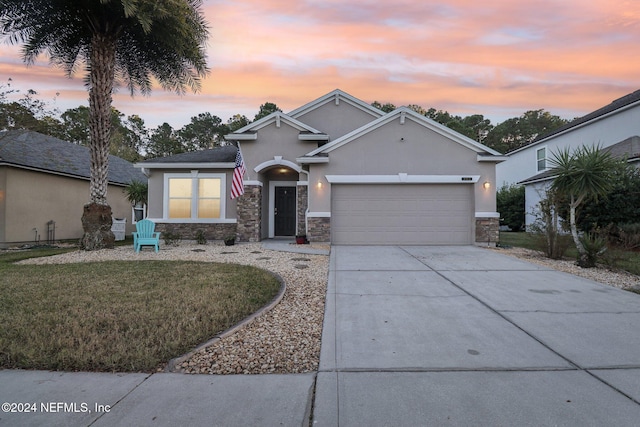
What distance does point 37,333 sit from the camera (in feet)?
11.8

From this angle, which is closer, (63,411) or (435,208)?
(63,411)

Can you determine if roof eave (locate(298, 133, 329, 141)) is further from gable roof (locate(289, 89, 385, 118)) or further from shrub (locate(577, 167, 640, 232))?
shrub (locate(577, 167, 640, 232))

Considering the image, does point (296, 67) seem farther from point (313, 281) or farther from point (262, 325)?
point (262, 325)

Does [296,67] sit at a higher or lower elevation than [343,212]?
higher

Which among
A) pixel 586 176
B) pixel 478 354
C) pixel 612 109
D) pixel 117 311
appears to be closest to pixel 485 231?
pixel 586 176

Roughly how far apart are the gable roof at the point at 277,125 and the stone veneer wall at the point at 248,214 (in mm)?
2020

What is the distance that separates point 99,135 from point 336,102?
31.0ft

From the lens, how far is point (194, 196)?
13789 mm

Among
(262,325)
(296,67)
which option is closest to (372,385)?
(262,325)

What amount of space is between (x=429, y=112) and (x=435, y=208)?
31.2 m

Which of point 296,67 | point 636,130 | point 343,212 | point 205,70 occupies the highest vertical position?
point 296,67

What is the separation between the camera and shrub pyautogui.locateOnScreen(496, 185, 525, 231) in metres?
20.6

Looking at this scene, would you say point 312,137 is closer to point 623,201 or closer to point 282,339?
point 282,339

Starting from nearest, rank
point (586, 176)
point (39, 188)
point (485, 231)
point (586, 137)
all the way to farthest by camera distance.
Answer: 1. point (586, 176)
2. point (485, 231)
3. point (39, 188)
4. point (586, 137)
